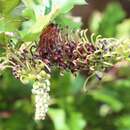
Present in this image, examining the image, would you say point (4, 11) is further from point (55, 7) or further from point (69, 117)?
point (69, 117)

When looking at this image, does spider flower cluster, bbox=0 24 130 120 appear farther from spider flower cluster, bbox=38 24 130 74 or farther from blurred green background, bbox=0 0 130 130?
blurred green background, bbox=0 0 130 130

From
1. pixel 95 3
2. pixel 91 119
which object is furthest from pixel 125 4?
pixel 91 119

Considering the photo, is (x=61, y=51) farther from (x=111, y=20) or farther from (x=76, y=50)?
(x=111, y=20)

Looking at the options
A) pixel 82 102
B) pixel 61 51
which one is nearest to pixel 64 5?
pixel 61 51

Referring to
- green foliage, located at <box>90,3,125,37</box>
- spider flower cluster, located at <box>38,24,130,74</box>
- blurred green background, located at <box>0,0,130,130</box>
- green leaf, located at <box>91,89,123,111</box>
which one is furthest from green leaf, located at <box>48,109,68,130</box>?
spider flower cluster, located at <box>38,24,130,74</box>

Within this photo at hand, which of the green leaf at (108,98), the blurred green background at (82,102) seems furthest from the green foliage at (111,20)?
the green leaf at (108,98)

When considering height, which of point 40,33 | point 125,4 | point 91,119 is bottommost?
point 91,119
